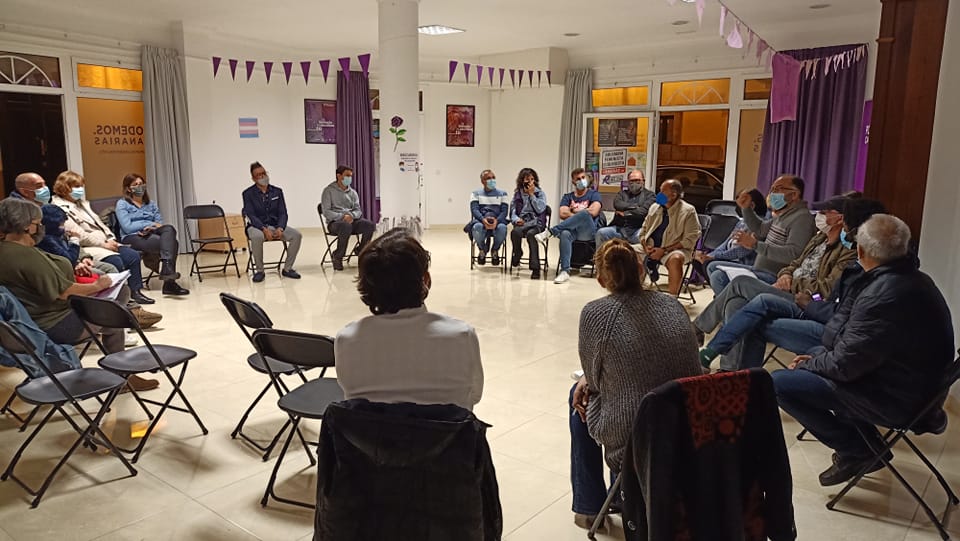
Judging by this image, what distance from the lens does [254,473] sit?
3.06m

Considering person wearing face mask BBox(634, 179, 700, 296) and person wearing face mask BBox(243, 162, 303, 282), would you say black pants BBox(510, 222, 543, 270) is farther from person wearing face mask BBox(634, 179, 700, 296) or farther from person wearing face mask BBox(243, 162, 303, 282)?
person wearing face mask BBox(243, 162, 303, 282)

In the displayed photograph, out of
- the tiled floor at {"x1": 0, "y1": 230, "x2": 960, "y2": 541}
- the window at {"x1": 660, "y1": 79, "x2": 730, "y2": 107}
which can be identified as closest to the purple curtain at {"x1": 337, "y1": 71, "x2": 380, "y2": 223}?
the window at {"x1": 660, "y1": 79, "x2": 730, "y2": 107}

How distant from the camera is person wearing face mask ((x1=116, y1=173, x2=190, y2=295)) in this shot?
661 cm

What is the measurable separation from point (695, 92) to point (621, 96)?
1.25 metres

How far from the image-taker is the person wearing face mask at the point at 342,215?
26.2 ft

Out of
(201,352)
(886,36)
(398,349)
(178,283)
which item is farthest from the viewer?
(178,283)

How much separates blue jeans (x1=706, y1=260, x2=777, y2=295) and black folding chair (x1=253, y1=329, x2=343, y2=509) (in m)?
3.26

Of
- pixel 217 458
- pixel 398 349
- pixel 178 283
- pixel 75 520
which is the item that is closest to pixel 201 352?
pixel 217 458

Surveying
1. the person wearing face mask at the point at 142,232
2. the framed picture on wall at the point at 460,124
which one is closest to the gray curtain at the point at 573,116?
the framed picture on wall at the point at 460,124

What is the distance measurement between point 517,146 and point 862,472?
9.70m

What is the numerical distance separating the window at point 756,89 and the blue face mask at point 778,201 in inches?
195

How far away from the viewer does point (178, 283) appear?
23.7ft

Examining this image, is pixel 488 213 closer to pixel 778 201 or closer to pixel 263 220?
pixel 263 220

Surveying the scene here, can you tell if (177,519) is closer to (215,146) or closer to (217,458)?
(217,458)
